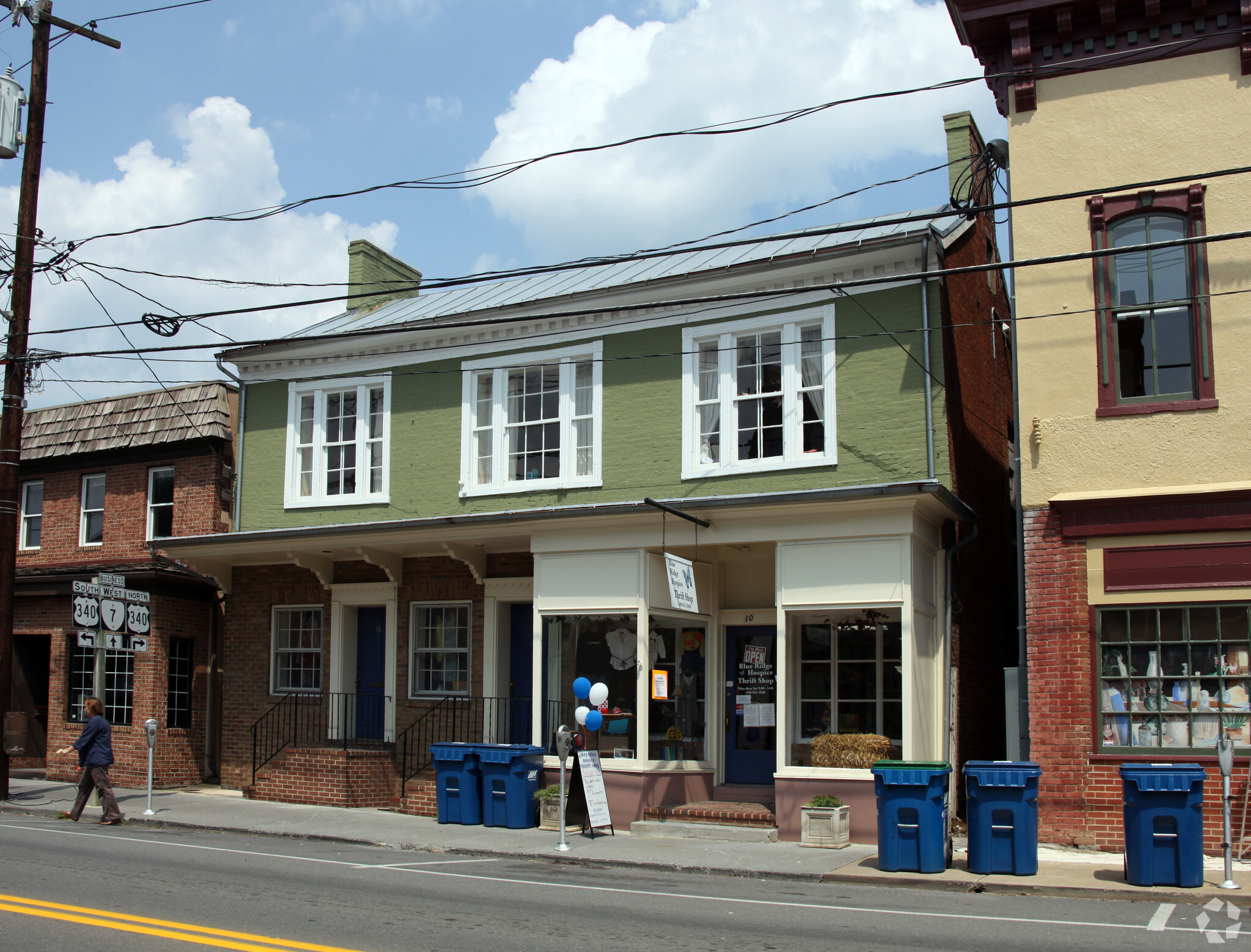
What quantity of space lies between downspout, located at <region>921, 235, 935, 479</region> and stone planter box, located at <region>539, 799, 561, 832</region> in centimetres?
606

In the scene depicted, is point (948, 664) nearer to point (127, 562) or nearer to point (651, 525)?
point (651, 525)

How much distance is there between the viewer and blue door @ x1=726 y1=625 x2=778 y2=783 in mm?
16078

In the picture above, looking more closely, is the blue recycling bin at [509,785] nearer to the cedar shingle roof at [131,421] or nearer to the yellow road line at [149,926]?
the yellow road line at [149,926]

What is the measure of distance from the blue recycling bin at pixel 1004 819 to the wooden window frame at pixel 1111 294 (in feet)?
14.1

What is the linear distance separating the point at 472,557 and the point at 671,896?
8108 mm

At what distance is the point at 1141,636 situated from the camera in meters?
12.6

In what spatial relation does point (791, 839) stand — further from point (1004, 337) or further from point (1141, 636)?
point (1004, 337)

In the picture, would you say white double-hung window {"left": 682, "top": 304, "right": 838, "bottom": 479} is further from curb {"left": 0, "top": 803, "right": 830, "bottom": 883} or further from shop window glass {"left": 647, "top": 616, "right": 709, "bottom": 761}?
curb {"left": 0, "top": 803, "right": 830, "bottom": 883}

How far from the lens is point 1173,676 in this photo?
40.9ft

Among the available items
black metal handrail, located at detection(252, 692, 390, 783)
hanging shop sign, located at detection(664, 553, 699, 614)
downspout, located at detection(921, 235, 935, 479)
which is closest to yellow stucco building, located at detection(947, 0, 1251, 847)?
downspout, located at detection(921, 235, 935, 479)

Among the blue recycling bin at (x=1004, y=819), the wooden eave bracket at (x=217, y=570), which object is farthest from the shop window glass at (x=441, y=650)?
the blue recycling bin at (x=1004, y=819)

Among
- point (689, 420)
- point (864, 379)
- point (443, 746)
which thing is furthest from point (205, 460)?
point (864, 379)

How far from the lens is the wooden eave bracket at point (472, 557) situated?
17.1 metres

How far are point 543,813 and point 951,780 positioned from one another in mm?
5050
